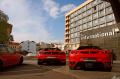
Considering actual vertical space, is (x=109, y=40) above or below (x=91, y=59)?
above

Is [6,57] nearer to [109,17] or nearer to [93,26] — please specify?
[109,17]

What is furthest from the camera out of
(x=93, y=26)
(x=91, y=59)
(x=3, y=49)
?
(x=93, y=26)

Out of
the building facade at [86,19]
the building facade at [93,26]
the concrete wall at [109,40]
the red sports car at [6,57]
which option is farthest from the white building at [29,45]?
the red sports car at [6,57]

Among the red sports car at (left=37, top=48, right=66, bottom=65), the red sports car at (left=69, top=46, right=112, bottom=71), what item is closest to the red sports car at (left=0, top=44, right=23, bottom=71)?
the red sports car at (left=37, top=48, right=66, bottom=65)

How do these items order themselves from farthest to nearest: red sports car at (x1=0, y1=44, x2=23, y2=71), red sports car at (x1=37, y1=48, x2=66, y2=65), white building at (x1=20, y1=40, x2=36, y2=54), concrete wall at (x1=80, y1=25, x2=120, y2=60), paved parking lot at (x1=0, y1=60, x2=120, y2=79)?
1. white building at (x1=20, y1=40, x2=36, y2=54)
2. concrete wall at (x1=80, y1=25, x2=120, y2=60)
3. red sports car at (x1=37, y1=48, x2=66, y2=65)
4. red sports car at (x1=0, y1=44, x2=23, y2=71)
5. paved parking lot at (x1=0, y1=60, x2=120, y2=79)

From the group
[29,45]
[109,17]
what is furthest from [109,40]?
[109,17]

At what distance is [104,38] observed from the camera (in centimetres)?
4638

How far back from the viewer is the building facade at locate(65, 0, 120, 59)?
146 feet

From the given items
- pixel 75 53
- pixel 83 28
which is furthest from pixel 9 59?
pixel 83 28

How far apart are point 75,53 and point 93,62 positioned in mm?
939

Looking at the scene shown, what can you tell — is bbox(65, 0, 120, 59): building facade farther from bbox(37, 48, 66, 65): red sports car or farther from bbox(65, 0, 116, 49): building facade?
bbox(37, 48, 66, 65): red sports car

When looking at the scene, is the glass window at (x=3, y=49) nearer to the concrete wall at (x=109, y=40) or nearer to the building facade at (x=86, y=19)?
the concrete wall at (x=109, y=40)

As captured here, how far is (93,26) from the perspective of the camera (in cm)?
9950

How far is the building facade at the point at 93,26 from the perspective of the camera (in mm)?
44562
